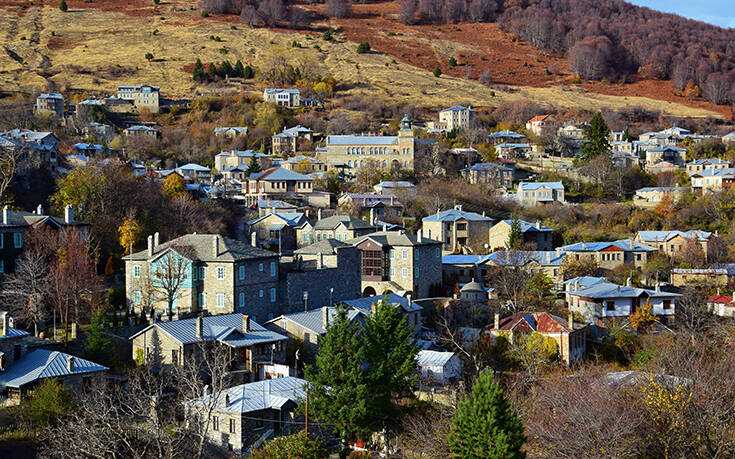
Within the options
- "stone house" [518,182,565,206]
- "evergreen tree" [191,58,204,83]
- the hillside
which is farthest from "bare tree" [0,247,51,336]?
"evergreen tree" [191,58,204,83]

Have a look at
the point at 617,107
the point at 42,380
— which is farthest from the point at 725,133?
the point at 42,380

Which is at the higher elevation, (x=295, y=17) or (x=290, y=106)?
(x=295, y=17)

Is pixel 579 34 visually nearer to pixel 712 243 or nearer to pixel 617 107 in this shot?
pixel 617 107

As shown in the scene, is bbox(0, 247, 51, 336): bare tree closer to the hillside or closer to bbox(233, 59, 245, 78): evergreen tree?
the hillside

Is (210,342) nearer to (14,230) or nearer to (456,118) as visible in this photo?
(14,230)

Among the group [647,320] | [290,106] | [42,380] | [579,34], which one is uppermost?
[579,34]

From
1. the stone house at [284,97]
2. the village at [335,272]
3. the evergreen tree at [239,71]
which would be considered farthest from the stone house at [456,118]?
the evergreen tree at [239,71]

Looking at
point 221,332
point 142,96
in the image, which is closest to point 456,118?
point 142,96

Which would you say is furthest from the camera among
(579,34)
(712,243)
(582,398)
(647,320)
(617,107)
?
(579,34)
